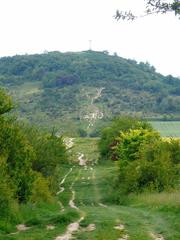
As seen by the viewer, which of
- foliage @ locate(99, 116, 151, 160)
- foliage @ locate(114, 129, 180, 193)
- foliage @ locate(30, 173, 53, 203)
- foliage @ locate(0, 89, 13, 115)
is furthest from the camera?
foliage @ locate(99, 116, 151, 160)

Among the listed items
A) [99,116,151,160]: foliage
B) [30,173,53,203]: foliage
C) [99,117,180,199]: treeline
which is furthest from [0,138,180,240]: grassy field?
[99,116,151,160]: foliage

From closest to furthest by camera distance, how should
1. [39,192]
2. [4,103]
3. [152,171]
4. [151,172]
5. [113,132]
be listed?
[4,103] → [39,192] → [152,171] → [151,172] → [113,132]

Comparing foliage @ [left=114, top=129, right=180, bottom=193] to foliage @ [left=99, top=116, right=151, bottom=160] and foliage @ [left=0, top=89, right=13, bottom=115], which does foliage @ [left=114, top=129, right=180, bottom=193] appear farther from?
foliage @ [left=99, top=116, right=151, bottom=160]

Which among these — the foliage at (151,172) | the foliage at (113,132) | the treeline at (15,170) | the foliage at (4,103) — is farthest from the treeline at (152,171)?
the foliage at (113,132)

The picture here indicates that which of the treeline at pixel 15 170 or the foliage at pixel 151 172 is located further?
the foliage at pixel 151 172

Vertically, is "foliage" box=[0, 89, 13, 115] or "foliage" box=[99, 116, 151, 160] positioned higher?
"foliage" box=[0, 89, 13, 115]

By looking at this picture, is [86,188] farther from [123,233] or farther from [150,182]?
[123,233]

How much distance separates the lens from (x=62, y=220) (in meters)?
26.5

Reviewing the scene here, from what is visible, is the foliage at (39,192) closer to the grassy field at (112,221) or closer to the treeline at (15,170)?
the treeline at (15,170)

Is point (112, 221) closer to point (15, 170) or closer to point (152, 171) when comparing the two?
point (15, 170)

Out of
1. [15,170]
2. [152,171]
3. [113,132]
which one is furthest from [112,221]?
[113,132]

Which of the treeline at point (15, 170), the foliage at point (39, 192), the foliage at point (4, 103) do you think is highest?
the foliage at point (4, 103)

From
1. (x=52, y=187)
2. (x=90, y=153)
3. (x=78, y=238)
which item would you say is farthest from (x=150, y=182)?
(x=90, y=153)

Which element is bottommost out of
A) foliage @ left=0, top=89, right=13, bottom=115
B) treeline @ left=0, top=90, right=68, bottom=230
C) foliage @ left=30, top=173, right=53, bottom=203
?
foliage @ left=30, top=173, right=53, bottom=203
